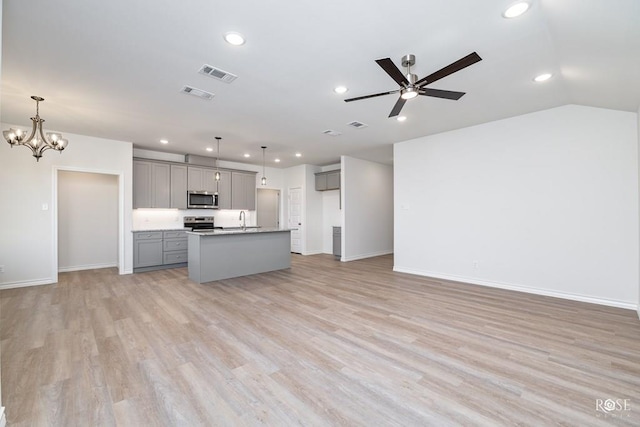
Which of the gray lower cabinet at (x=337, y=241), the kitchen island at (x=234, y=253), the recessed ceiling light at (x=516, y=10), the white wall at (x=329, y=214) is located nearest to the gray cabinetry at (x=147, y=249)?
the kitchen island at (x=234, y=253)

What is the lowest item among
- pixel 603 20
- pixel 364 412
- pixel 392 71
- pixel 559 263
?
pixel 364 412

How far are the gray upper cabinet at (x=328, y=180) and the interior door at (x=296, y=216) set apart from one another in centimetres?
67

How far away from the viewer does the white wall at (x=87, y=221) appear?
6008mm

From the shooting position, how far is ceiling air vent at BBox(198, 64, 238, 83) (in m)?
2.97

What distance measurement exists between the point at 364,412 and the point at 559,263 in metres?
4.10

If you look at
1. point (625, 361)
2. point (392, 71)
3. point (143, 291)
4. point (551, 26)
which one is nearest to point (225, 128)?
point (143, 291)

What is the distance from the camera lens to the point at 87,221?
20.6ft

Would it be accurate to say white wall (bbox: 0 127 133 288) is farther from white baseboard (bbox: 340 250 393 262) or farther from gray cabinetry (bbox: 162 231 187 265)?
white baseboard (bbox: 340 250 393 262)

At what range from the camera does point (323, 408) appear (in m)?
1.82

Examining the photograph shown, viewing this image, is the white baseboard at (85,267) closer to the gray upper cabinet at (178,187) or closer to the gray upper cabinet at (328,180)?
the gray upper cabinet at (178,187)

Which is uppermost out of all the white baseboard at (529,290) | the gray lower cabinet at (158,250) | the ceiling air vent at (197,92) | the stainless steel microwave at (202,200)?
the ceiling air vent at (197,92)

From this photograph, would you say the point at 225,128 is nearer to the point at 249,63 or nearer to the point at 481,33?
the point at 249,63

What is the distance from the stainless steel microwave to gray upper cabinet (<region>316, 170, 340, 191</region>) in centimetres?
312

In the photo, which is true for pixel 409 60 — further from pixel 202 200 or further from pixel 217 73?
pixel 202 200
